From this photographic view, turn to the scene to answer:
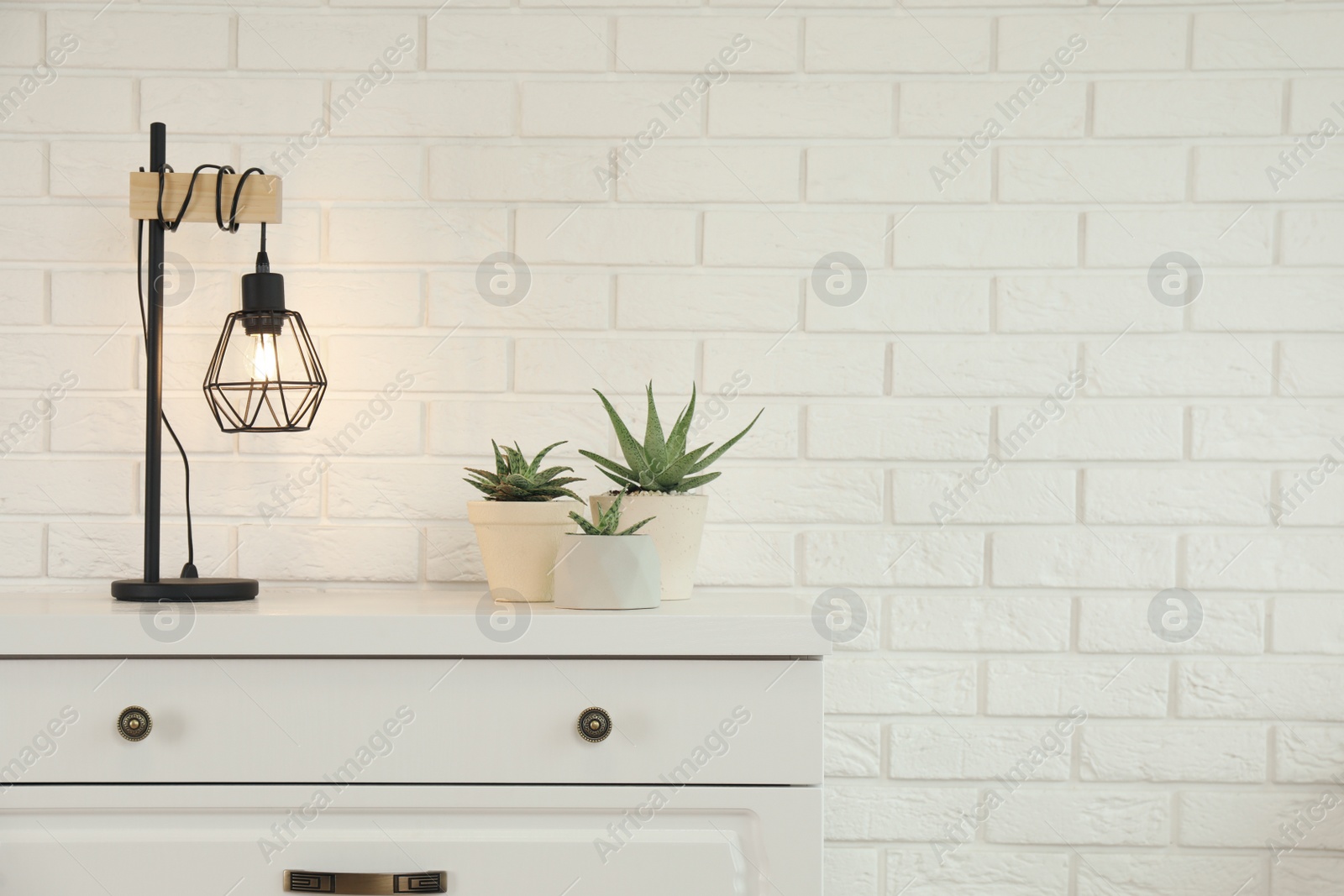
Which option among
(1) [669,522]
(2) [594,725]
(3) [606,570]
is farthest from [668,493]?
(2) [594,725]

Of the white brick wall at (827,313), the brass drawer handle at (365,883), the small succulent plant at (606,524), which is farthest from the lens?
the white brick wall at (827,313)

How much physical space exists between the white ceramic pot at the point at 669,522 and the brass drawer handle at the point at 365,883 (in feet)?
1.29

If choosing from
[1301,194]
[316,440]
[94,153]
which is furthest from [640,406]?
[1301,194]

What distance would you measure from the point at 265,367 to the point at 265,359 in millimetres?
10

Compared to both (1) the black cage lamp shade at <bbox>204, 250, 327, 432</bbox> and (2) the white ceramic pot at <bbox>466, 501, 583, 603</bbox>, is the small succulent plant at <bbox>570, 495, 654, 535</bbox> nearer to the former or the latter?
(2) the white ceramic pot at <bbox>466, 501, 583, 603</bbox>

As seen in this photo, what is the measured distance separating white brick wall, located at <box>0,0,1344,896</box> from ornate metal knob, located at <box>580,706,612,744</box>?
418 millimetres

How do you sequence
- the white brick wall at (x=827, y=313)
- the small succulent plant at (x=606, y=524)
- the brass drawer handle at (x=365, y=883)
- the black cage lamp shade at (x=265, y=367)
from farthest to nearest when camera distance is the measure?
1. the white brick wall at (x=827, y=313)
2. the black cage lamp shade at (x=265, y=367)
3. the small succulent plant at (x=606, y=524)
4. the brass drawer handle at (x=365, y=883)

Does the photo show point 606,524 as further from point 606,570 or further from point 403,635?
point 403,635

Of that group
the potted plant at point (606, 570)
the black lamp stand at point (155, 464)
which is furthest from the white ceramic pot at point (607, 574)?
the black lamp stand at point (155, 464)

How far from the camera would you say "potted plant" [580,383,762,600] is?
115cm

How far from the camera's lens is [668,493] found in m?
1.16

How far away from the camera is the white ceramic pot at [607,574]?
104 centimetres

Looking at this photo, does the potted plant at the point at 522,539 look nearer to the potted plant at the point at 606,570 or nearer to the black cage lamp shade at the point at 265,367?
the potted plant at the point at 606,570

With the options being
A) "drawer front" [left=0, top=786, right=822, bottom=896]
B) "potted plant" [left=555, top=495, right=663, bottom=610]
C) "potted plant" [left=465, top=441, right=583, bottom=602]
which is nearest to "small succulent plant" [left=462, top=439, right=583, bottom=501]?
"potted plant" [left=465, top=441, right=583, bottom=602]
